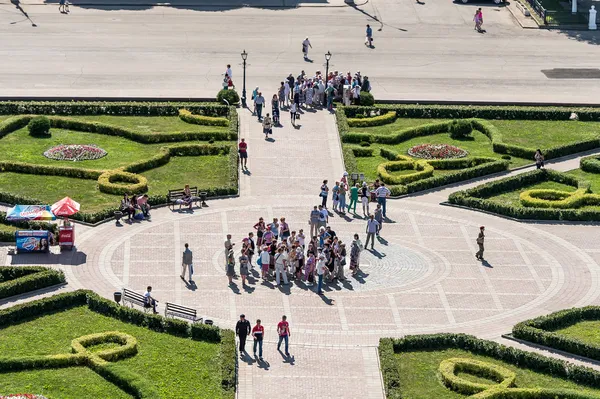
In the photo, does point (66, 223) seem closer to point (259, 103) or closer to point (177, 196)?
point (177, 196)

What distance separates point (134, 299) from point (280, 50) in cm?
4372

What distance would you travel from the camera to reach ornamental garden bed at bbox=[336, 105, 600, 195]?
238 ft

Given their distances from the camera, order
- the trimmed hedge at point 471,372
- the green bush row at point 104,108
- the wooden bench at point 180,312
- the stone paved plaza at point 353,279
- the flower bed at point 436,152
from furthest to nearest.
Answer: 1. the green bush row at point 104,108
2. the flower bed at point 436,152
3. the wooden bench at point 180,312
4. the stone paved plaza at point 353,279
5. the trimmed hedge at point 471,372

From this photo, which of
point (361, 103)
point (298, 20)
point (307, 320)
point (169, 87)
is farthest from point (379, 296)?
point (298, 20)

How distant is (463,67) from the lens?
9325 cm

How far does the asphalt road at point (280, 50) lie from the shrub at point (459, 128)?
681 cm

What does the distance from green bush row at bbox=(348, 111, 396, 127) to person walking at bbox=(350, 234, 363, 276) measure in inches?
824

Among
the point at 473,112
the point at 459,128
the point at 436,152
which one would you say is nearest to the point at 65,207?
the point at 436,152

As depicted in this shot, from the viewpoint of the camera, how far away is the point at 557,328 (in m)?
53.9

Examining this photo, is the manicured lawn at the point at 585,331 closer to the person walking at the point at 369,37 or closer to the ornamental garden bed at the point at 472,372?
the ornamental garden bed at the point at 472,372

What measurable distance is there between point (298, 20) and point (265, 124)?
91.3 ft

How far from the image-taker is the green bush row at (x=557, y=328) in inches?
2030

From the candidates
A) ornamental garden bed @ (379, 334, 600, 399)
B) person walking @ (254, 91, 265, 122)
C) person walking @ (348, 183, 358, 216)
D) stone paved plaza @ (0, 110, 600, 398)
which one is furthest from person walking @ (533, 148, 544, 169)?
ornamental garden bed @ (379, 334, 600, 399)

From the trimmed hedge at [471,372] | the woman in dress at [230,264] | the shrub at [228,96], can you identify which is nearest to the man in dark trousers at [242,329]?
the woman in dress at [230,264]
